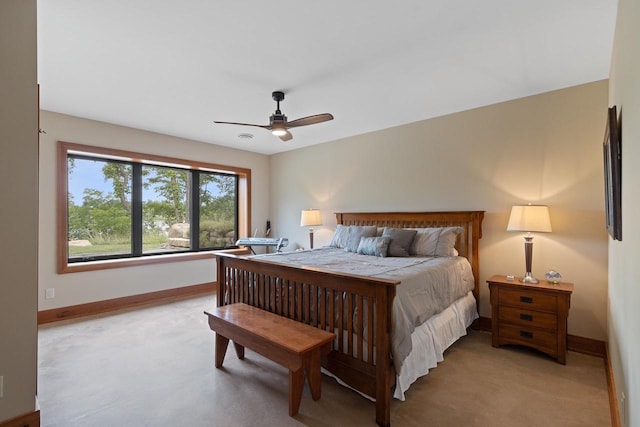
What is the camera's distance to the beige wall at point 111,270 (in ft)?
11.7

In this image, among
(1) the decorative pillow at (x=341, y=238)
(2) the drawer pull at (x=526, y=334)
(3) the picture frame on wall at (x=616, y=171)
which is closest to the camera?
(3) the picture frame on wall at (x=616, y=171)

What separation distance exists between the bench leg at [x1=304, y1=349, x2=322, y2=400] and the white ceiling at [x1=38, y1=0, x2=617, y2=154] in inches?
84.9

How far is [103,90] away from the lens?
300 cm

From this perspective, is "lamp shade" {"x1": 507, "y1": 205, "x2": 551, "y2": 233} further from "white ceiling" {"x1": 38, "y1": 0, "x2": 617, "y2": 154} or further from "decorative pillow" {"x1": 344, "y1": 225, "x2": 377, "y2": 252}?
"decorative pillow" {"x1": 344, "y1": 225, "x2": 377, "y2": 252}

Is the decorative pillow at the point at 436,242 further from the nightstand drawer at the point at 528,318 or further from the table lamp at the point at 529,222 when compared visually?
the nightstand drawer at the point at 528,318

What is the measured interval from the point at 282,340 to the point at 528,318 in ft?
7.43

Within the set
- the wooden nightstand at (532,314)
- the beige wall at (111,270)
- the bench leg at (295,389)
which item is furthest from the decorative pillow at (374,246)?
the beige wall at (111,270)

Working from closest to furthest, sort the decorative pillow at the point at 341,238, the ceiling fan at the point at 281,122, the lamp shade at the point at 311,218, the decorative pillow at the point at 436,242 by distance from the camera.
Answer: the ceiling fan at the point at 281,122
the decorative pillow at the point at 436,242
the decorative pillow at the point at 341,238
the lamp shade at the point at 311,218

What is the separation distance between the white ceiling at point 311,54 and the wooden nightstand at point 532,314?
1.91 meters

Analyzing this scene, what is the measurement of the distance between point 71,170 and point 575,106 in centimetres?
576

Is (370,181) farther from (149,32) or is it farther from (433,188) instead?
(149,32)

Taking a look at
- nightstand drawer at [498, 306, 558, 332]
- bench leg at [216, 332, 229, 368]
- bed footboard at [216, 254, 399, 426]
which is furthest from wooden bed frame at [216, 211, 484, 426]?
nightstand drawer at [498, 306, 558, 332]

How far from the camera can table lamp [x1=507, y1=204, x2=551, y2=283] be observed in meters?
2.80

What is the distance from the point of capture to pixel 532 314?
2.72 m
